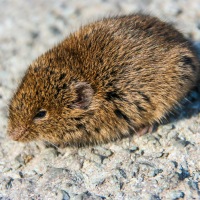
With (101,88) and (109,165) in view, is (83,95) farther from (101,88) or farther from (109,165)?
(109,165)

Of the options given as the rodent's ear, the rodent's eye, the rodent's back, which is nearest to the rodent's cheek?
the rodent's eye

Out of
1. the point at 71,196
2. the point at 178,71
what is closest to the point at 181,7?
the point at 178,71

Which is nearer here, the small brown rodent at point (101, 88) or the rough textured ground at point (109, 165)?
the rough textured ground at point (109, 165)

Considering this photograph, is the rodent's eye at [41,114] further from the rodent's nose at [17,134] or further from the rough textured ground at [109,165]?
the rough textured ground at [109,165]

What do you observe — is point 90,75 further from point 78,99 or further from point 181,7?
point 181,7

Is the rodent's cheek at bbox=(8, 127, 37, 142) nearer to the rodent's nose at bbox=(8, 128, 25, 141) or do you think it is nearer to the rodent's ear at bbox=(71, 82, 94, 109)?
the rodent's nose at bbox=(8, 128, 25, 141)

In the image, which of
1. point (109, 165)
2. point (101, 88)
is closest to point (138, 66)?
point (101, 88)

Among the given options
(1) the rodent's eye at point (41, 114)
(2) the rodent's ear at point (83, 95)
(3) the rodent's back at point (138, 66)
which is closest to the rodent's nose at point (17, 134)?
(1) the rodent's eye at point (41, 114)
